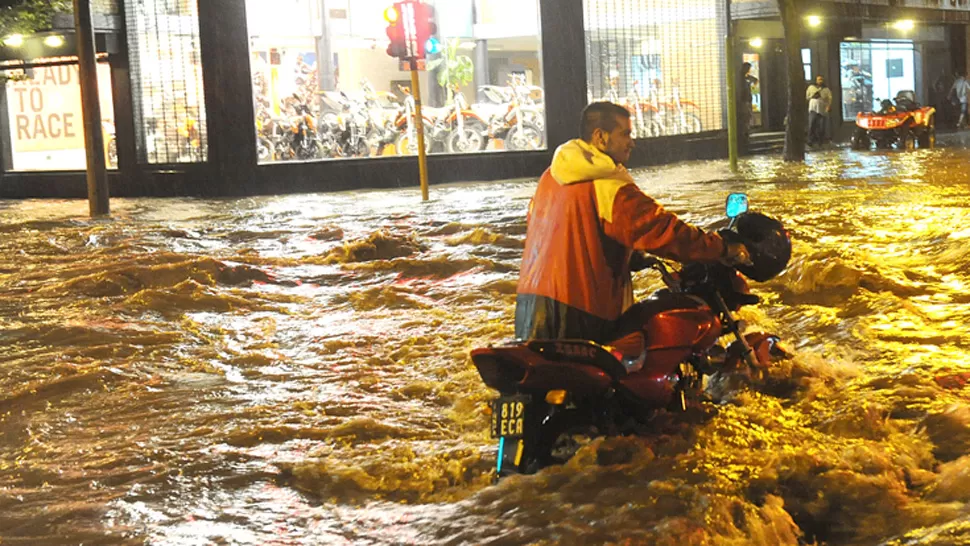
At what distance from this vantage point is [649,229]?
4.20 meters

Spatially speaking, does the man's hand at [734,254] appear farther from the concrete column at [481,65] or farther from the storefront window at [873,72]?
the storefront window at [873,72]

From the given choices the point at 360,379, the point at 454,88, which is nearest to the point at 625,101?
the point at 454,88

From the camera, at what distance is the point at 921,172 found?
17719 mm

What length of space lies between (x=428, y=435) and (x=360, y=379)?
146 cm

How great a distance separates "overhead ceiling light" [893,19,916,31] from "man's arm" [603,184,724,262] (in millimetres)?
31887

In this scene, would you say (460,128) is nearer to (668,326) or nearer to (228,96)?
(228,96)

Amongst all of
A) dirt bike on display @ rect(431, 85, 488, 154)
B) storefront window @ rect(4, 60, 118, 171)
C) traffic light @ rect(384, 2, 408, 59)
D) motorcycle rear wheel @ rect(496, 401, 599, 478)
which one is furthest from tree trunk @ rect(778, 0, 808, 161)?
motorcycle rear wheel @ rect(496, 401, 599, 478)

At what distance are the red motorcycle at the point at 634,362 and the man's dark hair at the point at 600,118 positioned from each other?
0.61m

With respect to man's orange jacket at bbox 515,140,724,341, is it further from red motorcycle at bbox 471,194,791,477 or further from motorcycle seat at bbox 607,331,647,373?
red motorcycle at bbox 471,194,791,477

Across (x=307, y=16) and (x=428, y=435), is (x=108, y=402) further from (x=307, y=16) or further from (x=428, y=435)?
(x=307, y=16)

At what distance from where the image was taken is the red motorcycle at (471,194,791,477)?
4027mm

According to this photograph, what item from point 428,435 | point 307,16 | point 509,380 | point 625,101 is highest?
point 307,16

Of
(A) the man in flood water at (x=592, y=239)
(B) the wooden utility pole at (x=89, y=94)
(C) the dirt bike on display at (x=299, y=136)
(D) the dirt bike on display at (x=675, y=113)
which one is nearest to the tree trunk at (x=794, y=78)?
(D) the dirt bike on display at (x=675, y=113)

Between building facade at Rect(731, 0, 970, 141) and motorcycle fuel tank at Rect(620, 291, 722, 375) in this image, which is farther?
building facade at Rect(731, 0, 970, 141)
